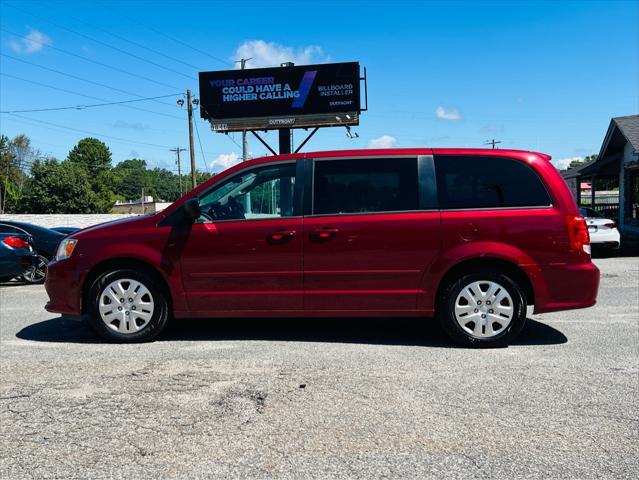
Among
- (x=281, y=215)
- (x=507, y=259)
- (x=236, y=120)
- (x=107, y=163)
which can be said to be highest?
(x=107, y=163)

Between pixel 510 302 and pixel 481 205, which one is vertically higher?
pixel 481 205

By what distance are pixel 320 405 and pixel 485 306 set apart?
2132mm

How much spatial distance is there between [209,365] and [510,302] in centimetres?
281

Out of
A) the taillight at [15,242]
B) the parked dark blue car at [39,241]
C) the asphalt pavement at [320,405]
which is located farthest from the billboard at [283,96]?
the asphalt pavement at [320,405]

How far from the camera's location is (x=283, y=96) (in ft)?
86.8

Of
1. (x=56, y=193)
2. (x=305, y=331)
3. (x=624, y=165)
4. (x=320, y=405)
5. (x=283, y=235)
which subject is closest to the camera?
(x=320, y=405)

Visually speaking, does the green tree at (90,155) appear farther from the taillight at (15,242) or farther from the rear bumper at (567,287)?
the rear bumper at (567,287)

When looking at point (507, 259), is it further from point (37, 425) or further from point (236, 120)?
point (236, 120)

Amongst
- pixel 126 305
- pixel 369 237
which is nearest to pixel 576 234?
pixel 369 237

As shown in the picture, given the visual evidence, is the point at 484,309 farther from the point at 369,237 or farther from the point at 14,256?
the point at 14,256

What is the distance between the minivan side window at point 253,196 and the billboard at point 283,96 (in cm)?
2170

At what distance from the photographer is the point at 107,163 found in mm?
112188

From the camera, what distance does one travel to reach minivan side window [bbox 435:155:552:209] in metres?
5.05

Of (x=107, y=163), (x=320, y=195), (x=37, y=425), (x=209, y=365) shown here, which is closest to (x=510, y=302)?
(x=320, y=195)
